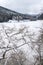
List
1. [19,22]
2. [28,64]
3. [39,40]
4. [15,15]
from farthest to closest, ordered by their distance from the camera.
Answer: [15,15]
[19,22]
[39,40]
[28,64]

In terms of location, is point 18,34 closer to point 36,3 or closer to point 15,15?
point 15,15

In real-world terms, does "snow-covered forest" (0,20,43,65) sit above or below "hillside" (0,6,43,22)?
below

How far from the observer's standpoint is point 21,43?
2230 mm

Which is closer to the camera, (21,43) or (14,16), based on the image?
(21,43)

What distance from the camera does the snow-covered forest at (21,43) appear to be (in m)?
2.03

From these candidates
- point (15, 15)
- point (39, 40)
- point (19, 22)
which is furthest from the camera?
point (15, 15)

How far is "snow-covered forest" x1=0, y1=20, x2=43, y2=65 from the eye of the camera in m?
2.03

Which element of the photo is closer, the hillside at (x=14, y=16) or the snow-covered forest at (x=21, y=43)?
the snow-covered forest at (x=21, y=43)

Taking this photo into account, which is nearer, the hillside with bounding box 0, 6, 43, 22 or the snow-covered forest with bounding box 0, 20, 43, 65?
the snow-covered forest with bounding box 0, 20, 43, 65

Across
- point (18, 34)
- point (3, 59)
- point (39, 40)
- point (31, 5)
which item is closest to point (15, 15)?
point (31, 5)

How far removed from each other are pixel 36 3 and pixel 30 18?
13.0 inches

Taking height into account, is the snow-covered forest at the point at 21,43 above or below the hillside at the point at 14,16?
below

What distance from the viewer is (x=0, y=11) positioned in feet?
9.48

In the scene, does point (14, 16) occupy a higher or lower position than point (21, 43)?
higher
